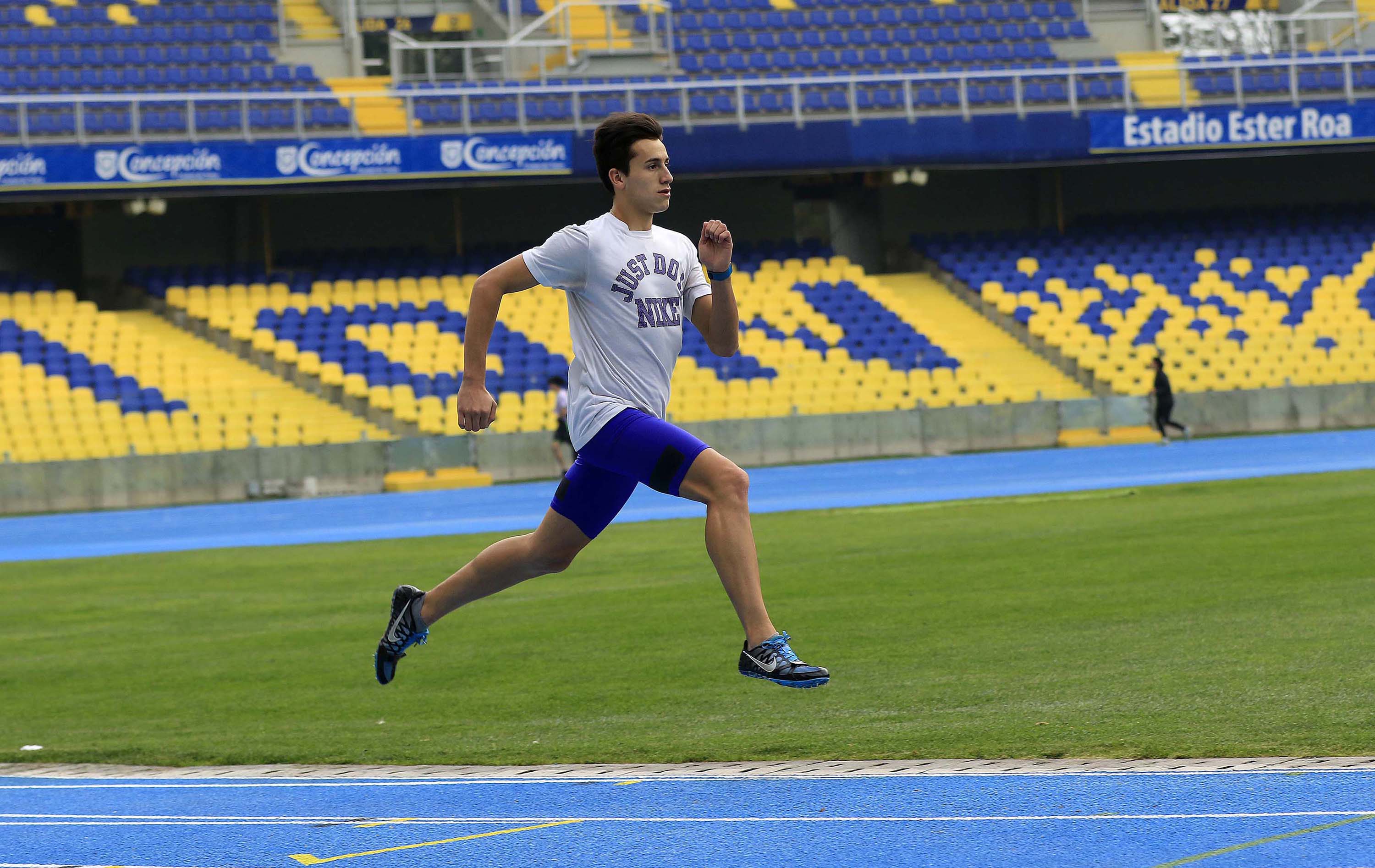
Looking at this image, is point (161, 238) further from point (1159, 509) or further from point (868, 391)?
point (1159, 509)

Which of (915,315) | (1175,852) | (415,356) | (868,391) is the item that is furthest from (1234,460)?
(1175,852)

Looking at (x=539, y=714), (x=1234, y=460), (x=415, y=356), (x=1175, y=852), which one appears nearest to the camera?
(x=1175, y=852)

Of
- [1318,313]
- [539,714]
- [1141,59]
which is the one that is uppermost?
[1141,59]

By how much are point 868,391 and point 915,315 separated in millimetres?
4153

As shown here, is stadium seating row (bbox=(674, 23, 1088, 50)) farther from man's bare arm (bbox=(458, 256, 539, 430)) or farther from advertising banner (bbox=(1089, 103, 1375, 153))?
man's bare arm (bbox=(458, 256, 539, 430))

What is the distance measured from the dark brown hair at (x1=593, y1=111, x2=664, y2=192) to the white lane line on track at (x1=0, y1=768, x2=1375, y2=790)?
283cm

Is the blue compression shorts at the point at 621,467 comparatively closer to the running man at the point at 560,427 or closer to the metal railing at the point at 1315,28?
the running man at the point at 560,427

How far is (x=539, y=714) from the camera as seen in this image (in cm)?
957

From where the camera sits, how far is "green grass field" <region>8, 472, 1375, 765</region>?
8.30 meters

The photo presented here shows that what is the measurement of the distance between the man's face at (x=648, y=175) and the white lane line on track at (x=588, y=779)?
8.89 ft

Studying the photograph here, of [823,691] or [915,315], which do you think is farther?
[915,315]

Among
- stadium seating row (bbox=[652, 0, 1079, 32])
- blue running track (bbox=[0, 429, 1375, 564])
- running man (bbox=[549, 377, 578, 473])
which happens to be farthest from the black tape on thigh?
stadium seating row (bbox=[652, 0, 1079, 32])

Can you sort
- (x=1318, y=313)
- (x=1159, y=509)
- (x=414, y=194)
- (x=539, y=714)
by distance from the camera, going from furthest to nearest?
(x=414, y=194)
(x=1318, y=313)
(x=1159, y=509)
(x=539, y=714)

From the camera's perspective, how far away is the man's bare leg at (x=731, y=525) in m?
5.85
